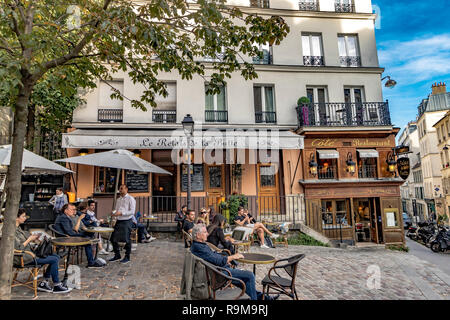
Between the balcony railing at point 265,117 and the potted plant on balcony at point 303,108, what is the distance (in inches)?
51.7

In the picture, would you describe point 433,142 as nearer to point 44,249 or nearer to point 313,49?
point 313,49

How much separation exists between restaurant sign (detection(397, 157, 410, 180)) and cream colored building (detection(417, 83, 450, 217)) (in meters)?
30.6

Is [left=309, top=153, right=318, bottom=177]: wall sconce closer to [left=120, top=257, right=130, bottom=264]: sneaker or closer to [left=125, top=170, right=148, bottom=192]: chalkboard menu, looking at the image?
[left=125, top=170, right=148, bottom=192]: chalkboard menu

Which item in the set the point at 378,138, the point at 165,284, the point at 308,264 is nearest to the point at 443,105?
the point at 378,138

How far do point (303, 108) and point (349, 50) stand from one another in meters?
5.05

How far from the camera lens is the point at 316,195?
1251 cm

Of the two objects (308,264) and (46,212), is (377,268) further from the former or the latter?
(46,212)

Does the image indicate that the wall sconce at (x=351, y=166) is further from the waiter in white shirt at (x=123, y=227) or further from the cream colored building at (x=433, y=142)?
the cream colored building at (x=433, y=142)

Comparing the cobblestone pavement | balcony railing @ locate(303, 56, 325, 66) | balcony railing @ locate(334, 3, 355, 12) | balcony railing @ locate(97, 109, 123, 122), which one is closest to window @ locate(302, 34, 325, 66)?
balcony railing @ locate(303, 56, 325, 66)

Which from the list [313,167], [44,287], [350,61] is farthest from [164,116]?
[350,61]

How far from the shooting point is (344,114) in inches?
528

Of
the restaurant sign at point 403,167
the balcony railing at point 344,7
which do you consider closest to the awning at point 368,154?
the restaurant sign at point 403,167

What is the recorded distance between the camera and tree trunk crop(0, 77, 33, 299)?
3.81 m

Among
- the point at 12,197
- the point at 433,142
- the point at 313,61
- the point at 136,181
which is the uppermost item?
the point at 433,142
